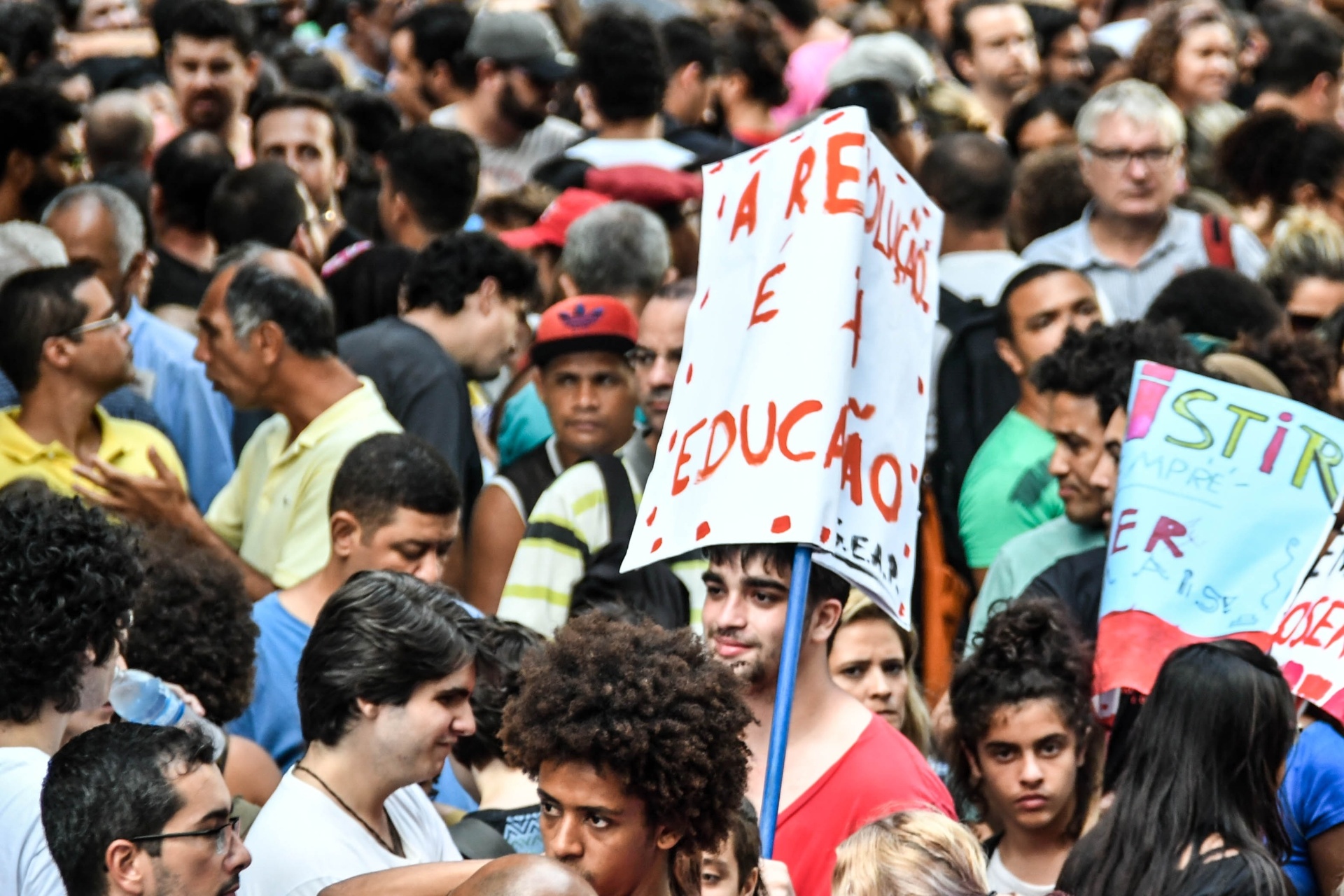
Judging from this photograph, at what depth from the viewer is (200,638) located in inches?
186

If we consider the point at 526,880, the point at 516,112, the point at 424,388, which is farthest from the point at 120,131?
the point at 526,880

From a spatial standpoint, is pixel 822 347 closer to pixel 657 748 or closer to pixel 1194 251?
pixel 657 748

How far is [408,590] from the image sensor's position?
4.36 metres

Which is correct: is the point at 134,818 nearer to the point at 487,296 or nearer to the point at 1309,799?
the point at 1309,799

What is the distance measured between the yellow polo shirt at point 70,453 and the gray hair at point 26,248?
73 cm

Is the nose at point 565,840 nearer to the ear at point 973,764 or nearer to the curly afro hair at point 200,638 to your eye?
the curly afro hair at point 200,638

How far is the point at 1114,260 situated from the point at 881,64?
2.31 m

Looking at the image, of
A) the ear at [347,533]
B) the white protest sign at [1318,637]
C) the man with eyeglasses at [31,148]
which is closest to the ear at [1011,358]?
the white protest sign at [1318,637]

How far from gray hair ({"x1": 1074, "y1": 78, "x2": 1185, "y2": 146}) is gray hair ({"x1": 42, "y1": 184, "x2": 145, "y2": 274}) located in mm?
3782

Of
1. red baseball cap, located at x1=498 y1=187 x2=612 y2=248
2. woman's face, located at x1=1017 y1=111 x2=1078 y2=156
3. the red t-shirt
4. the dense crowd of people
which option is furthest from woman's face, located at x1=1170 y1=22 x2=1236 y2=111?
the red t-shirt

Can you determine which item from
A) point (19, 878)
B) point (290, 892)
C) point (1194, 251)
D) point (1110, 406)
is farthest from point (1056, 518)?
point (19, 878)

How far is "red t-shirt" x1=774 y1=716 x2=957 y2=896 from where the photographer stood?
415 cm

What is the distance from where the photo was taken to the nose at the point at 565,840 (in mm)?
3520

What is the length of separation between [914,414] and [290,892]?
5.38 ft
